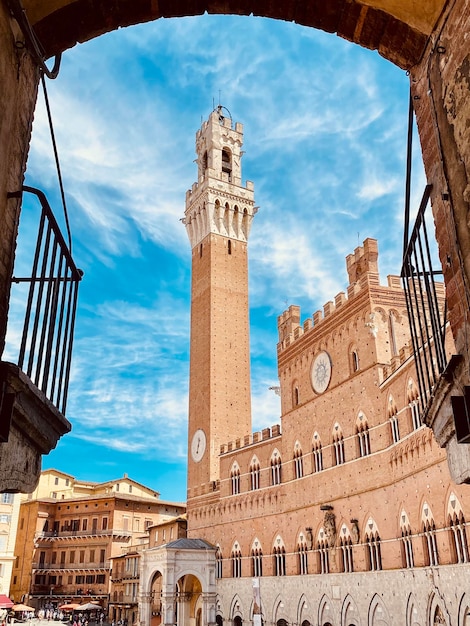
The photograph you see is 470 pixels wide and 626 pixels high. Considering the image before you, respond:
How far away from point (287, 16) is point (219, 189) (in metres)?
40.6

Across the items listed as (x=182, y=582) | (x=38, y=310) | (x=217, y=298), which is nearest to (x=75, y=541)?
(x=182, y=582)

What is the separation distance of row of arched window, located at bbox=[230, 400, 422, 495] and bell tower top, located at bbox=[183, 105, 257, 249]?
18.6 m

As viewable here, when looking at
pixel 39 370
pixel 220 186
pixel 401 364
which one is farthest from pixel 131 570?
pixel 39 370

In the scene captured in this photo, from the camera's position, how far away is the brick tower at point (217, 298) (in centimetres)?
3806

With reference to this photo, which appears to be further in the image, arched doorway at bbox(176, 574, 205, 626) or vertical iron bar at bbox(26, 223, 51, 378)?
arched doorway at bbox(176, 574, 205, 626)

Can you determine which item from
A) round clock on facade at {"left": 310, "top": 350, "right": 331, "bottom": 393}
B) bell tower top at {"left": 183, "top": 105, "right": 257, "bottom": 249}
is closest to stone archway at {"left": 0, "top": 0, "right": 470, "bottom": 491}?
round clock on facade at {"left": 310, "top": 350, "right": 331, "bottom": 393}

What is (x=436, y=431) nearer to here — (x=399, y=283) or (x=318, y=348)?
(x=399, y=283)

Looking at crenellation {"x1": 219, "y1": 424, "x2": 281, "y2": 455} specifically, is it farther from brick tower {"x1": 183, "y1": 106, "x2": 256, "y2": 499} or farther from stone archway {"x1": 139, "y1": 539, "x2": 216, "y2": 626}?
stone archway {"x1": 139, "y1": 539, "x2": 216, "y2": 626}

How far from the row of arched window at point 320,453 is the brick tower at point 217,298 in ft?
14.7

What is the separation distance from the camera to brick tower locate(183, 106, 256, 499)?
3806 centimetres

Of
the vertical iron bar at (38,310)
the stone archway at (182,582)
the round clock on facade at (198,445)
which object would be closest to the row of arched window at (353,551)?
the stone archway at (182,582)

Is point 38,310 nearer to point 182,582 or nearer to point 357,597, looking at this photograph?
point 357,597

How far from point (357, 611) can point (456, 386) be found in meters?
20.6

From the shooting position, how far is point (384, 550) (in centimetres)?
2047
